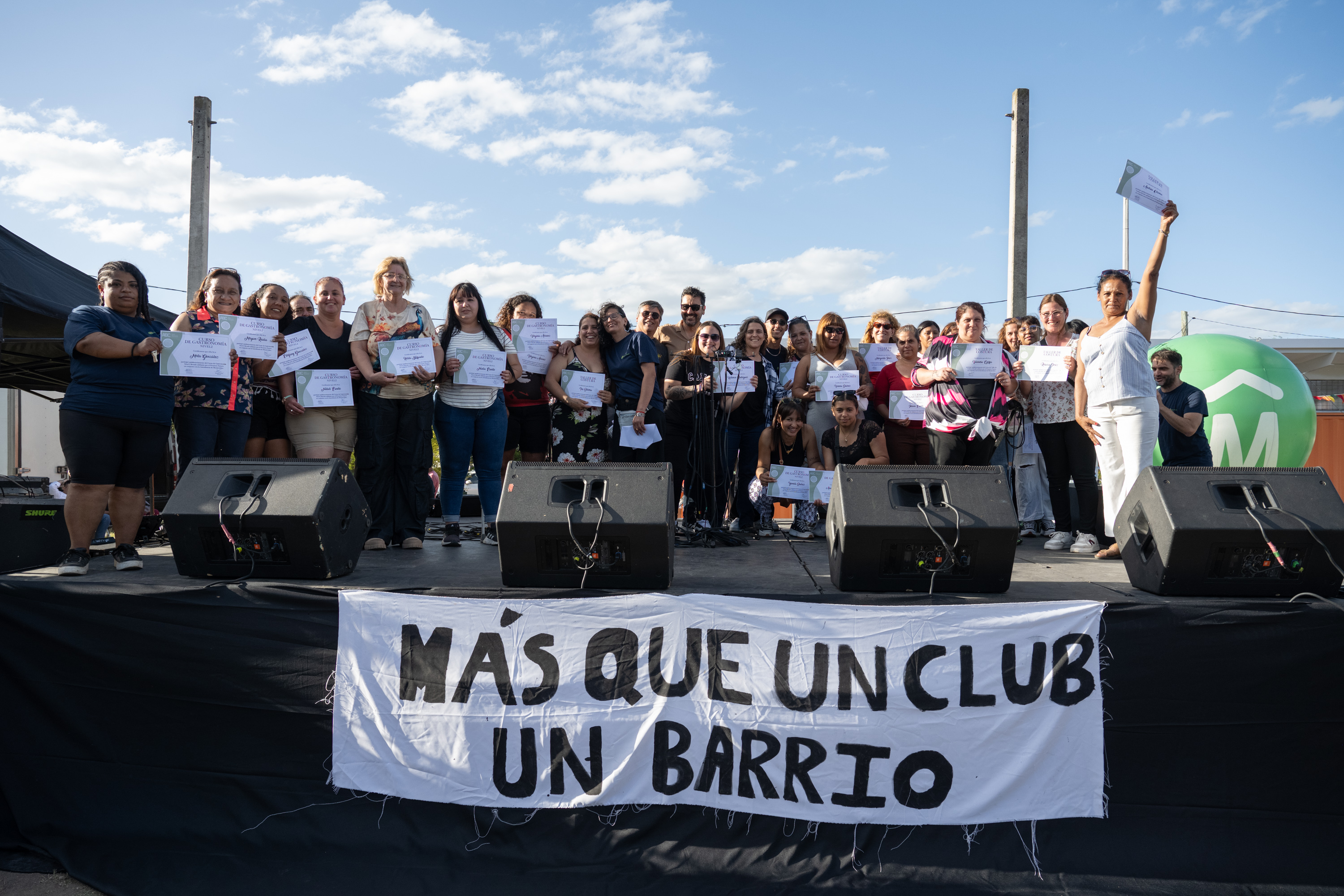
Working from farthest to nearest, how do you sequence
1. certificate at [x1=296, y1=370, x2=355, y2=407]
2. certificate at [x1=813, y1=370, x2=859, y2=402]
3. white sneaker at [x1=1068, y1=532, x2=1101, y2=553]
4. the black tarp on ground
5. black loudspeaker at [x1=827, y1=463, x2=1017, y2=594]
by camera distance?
1. certificate at [x1=813, y1=370, x2=859, y2=402]
2. white sneaker at [x1=1068, y1=532, x2=1101, y2=553]
3. certificate at [x1=296, y1=370, x2=355, y2=407]
4. black loudspeaker at [x1=827, y1=463, x2=1017, y2=594]
5. the black tarp on ground

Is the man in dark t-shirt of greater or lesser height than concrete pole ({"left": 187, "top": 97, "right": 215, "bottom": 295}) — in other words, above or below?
below

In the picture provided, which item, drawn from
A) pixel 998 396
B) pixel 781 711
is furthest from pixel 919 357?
pixel 781 711

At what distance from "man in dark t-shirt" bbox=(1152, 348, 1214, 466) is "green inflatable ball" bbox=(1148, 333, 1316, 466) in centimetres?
134

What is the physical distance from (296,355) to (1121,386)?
151 inches

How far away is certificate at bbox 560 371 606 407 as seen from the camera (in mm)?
4395

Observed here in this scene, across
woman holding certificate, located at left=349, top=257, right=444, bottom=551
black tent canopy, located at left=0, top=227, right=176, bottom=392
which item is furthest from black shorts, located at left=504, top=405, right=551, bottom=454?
black tent canopy, located at left=0, top=227, right=176, bottom=392

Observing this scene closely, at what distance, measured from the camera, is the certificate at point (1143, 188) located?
357cm

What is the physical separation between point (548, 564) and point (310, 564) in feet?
2.74

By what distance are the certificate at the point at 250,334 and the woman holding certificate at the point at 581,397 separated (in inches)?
55.2

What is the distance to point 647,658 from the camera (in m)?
2.49

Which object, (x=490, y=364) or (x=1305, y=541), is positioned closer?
(x=1305, y=541)

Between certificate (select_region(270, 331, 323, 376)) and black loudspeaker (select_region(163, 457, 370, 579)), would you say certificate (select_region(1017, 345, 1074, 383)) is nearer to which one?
black loudspeaker (select_region(163, 457, 370, 579))

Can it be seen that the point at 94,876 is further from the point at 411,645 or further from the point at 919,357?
the point at 919,357

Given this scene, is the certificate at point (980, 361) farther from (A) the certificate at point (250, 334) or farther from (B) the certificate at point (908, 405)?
(A) the certificate at point (250, 334)
